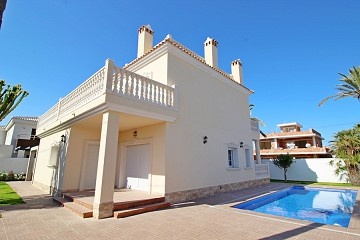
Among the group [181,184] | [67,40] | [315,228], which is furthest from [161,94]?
[315,228]

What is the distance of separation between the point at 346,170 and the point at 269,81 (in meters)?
10.8

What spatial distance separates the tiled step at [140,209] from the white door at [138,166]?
1928 mm

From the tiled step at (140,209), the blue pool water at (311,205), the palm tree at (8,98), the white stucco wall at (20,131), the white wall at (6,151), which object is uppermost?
the white stucco wall at (20,131)

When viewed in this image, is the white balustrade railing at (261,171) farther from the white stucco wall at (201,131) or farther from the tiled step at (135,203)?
the tiled step at (135,203)

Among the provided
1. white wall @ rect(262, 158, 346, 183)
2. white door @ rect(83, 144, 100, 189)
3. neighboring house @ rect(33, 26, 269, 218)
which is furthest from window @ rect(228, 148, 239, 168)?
white wall @ rect(262, 158, 346, 183)

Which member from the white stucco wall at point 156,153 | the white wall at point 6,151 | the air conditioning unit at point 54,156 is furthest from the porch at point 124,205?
the white wall at point 6,151

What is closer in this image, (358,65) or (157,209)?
(157,209)

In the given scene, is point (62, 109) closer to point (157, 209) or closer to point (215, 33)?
point (157, 209)

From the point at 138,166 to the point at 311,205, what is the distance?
10.3 meters

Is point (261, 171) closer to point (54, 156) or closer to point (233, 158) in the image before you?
point (233, 158)

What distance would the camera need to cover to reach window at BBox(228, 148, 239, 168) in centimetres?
1468

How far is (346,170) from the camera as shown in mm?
17922

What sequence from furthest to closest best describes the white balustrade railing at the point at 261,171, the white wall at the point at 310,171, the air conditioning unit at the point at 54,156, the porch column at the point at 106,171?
the white wall at the point at 310,171
the white balustrade railing at the point at 261,171
the air conditioning unit at the point at 54,156
the porch column at the point at 106,171

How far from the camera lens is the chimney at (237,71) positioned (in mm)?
17766
